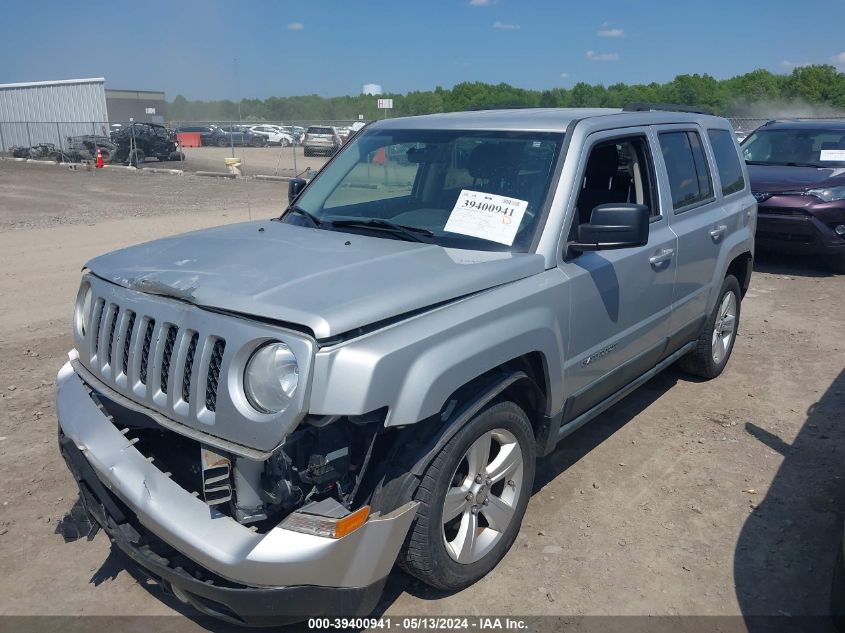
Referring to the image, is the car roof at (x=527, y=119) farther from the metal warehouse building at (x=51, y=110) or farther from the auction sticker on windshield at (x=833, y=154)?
the metal warehouse building at (x=51, y=110)

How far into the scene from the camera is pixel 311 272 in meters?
2.81

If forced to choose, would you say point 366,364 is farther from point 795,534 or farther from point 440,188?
point 795,534

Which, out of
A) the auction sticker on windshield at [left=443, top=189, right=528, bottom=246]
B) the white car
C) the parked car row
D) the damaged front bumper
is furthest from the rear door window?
the white car

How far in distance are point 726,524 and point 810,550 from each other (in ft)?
1.28

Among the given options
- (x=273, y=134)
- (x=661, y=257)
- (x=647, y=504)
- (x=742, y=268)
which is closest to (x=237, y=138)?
(x=273, y=134)

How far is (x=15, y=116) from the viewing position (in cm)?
4044

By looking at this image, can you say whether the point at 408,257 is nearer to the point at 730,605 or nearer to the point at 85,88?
the point at 730,605

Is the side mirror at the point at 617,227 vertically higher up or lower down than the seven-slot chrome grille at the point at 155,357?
higher up

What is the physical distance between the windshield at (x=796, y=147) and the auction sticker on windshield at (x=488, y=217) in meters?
7.94

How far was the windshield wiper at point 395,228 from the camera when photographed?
135 inches

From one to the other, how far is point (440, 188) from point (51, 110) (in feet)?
137

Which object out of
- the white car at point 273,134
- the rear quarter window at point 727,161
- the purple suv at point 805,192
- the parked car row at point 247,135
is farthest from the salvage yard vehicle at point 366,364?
the white car at point 273,134

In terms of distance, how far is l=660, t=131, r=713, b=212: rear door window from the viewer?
14.6ft

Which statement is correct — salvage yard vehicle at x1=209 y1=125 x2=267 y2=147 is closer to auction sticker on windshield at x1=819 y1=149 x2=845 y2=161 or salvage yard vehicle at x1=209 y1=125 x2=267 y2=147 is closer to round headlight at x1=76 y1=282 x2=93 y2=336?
auction sticker on windshield at x1=819 y1=149 x2=845 y2=161
